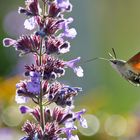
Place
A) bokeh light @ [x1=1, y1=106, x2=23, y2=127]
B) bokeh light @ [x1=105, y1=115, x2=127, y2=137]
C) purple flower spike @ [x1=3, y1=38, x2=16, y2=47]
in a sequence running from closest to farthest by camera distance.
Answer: purple flower spike @ [x1=3, y1=38, x2=16, y2=47] < bokeh light @ [x1=1, y1=106, x2=23, y2=127] < bokeh light @ [x1=105, y1=115, x2=127, y2=137]

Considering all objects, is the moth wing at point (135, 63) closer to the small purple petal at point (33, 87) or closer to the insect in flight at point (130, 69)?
the insect in flight at point (130, 69)

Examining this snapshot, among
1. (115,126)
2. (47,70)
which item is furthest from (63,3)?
(115,126)

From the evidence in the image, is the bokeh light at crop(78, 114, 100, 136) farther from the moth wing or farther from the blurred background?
the moth wing

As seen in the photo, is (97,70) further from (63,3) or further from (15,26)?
(63,3)

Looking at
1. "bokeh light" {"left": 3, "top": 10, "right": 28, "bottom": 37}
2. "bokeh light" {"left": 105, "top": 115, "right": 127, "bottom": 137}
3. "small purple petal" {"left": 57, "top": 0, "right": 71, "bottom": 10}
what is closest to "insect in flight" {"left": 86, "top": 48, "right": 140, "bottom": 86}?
"small purple petal" {"left": 57, "top": 0, "right": 71, "bottom": 10}

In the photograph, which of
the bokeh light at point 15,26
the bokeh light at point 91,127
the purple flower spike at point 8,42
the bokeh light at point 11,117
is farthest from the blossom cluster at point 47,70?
the bokeh light at point 15,26

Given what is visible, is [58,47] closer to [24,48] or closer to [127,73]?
[24,48]

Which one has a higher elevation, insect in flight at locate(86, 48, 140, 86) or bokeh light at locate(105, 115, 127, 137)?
bokeh light at locate(105, 115, 127, 137)
